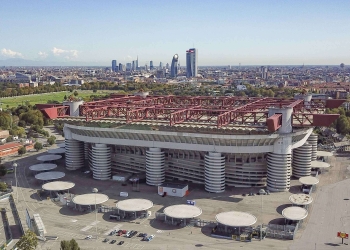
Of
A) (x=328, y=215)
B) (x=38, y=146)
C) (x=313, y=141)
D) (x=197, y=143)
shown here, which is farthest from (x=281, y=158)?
(x=38, y=146)

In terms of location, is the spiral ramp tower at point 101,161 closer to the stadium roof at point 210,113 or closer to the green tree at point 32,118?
the stadium roof at point 210,113

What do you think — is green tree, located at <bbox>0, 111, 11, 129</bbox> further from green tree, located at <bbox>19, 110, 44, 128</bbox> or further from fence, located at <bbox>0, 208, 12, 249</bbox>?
fence, located at <bbox>0, 208, 12, 249</bbox>

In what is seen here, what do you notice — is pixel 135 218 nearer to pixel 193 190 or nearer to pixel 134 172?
pixel 193 190

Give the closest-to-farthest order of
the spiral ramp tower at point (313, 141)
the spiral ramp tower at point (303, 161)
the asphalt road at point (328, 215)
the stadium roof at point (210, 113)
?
the asphalt road at point (328, 215)
the stadium roof at point (210, 113)
the spiral ramp tower at point (303, 161)
the spiral ramp tower at point (313, 141)

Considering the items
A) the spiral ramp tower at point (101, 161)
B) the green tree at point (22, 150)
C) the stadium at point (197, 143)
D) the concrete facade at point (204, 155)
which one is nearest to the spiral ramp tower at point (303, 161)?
the stadium at point (197, 143)

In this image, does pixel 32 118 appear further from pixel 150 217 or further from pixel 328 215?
pixel 328 215

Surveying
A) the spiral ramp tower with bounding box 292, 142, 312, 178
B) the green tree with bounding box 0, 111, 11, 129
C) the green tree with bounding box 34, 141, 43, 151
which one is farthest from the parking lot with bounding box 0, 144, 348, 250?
the green tree with bounding box 0, 111, 11, 129

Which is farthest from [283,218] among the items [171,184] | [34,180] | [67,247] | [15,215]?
[34,180]
